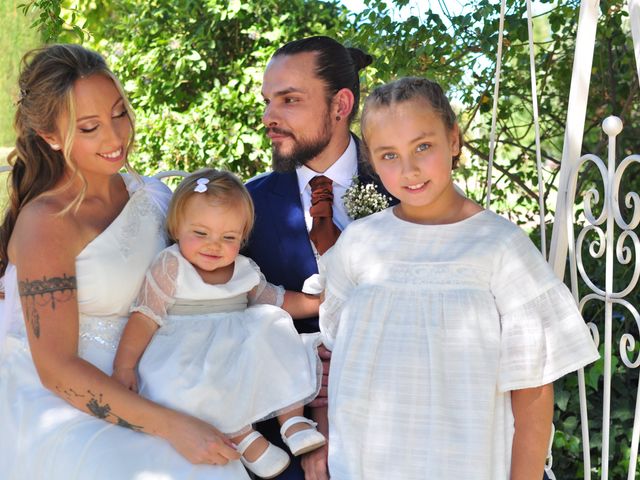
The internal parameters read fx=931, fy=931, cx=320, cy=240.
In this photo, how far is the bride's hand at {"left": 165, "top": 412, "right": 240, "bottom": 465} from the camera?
261cm

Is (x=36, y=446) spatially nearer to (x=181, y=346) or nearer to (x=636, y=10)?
(x=181, y=346)

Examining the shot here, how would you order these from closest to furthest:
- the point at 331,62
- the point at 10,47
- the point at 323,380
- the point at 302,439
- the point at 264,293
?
the point at 302,439
the point at 323,380
the point at 264,293
the point at 331,62
the point at 10,47

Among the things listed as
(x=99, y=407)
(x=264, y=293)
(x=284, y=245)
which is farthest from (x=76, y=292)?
(x=284, y=245)

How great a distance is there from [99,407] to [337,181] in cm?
121

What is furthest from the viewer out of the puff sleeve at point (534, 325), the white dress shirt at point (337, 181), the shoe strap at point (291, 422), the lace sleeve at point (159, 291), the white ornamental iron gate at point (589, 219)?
the white dress shirt at point (337, 181)

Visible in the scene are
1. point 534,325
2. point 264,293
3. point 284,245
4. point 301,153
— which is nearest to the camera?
point 534,325

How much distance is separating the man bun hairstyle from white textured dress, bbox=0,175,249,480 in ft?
2.46

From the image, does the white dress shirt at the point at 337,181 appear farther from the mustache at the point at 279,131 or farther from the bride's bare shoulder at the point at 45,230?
the bride's bare shoulder at the point at 45,230

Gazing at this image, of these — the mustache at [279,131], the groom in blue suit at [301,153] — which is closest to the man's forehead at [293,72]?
the groom in blue suit at [301,153]

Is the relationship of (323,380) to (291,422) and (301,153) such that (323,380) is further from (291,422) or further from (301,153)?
(301,153)

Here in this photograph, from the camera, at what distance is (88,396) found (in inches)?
108

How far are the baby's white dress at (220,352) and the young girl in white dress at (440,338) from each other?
279 mm

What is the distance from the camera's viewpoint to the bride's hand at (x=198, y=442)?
2607 mm

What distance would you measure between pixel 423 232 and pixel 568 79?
9.40ft
